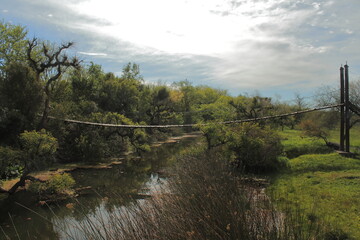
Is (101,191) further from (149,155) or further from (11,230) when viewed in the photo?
(149,155)

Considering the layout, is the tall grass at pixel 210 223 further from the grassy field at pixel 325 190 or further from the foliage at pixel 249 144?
the foliage at pixel 249 144

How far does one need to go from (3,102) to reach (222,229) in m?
10.3

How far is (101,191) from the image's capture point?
9172 mm

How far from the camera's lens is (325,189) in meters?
6.90

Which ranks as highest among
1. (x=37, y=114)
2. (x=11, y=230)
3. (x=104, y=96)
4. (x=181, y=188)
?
(x=104, y=96)

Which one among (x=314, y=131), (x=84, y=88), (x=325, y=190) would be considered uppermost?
(x=84, y=88)

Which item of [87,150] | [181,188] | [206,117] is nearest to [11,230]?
[181,188]

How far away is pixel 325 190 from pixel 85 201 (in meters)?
6.58

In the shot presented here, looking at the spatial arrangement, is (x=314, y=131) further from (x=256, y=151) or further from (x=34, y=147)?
(x=34, y=147)

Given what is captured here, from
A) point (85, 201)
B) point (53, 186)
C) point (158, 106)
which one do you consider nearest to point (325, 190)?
point (85, 201)

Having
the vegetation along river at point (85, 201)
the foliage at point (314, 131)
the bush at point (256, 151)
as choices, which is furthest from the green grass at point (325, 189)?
the foliage at point (314, 131)

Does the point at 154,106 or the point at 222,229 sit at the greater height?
the point at 154,106

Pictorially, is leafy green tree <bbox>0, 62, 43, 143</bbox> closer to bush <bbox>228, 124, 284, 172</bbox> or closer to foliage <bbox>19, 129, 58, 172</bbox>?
foliage <bbox>19, 129, 58, 172</bbox>

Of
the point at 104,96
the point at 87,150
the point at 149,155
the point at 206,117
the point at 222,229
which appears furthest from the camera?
the point at 206,117
